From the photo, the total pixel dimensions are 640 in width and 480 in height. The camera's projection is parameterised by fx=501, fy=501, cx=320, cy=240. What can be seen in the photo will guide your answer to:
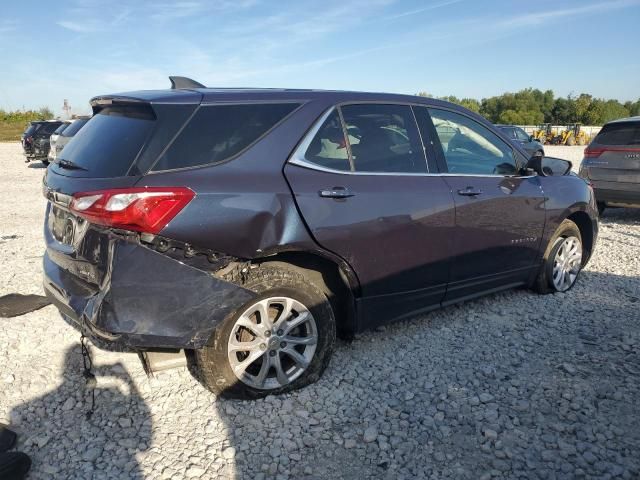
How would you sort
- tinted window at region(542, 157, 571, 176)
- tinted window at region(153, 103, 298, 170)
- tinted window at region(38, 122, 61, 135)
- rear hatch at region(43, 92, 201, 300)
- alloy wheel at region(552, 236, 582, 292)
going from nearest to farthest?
rear hatch at region(43, 92, 201, 300) → tinted window at region(153, 103, 298, 170) → tinted window at region(542, 157, 571, 176) → alloy wheel at region(552, 236, 582, 292) → tinted window at region(38, 122, 61, 135)

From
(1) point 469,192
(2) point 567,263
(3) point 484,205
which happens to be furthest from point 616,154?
(1) point 469,192

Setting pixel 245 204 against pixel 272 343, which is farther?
pixel 272 343

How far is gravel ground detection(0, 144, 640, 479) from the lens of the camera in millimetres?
2520

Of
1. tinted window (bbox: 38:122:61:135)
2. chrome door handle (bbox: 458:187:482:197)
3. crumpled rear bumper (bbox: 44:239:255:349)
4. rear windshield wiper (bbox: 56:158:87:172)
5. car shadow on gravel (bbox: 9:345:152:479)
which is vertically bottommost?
car shadow on gravel (bbox: 9:345:152:479)

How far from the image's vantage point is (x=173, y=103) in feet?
9.11

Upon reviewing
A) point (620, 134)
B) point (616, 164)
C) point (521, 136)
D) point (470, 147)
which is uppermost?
point (620, 134)

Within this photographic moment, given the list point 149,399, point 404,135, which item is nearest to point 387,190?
point 404,135

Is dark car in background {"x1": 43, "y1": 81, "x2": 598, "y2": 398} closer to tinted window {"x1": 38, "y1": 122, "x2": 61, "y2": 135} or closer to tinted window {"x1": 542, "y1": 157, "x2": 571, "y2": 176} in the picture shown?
tinted window {"x1": 542, "y1": 157, "x2": 571, "y2": 176}

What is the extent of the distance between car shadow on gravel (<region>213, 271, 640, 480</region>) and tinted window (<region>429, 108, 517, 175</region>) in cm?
130

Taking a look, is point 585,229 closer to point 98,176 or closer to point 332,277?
point 332,277

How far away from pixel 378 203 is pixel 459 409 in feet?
4.44

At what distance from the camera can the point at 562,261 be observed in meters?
4.93

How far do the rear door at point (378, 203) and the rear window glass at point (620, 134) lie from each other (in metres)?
5.99

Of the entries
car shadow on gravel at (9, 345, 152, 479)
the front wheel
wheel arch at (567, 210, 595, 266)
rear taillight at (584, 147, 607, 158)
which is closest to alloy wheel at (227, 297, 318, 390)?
car shadow on gravel at (9, 345, 152, 479)
